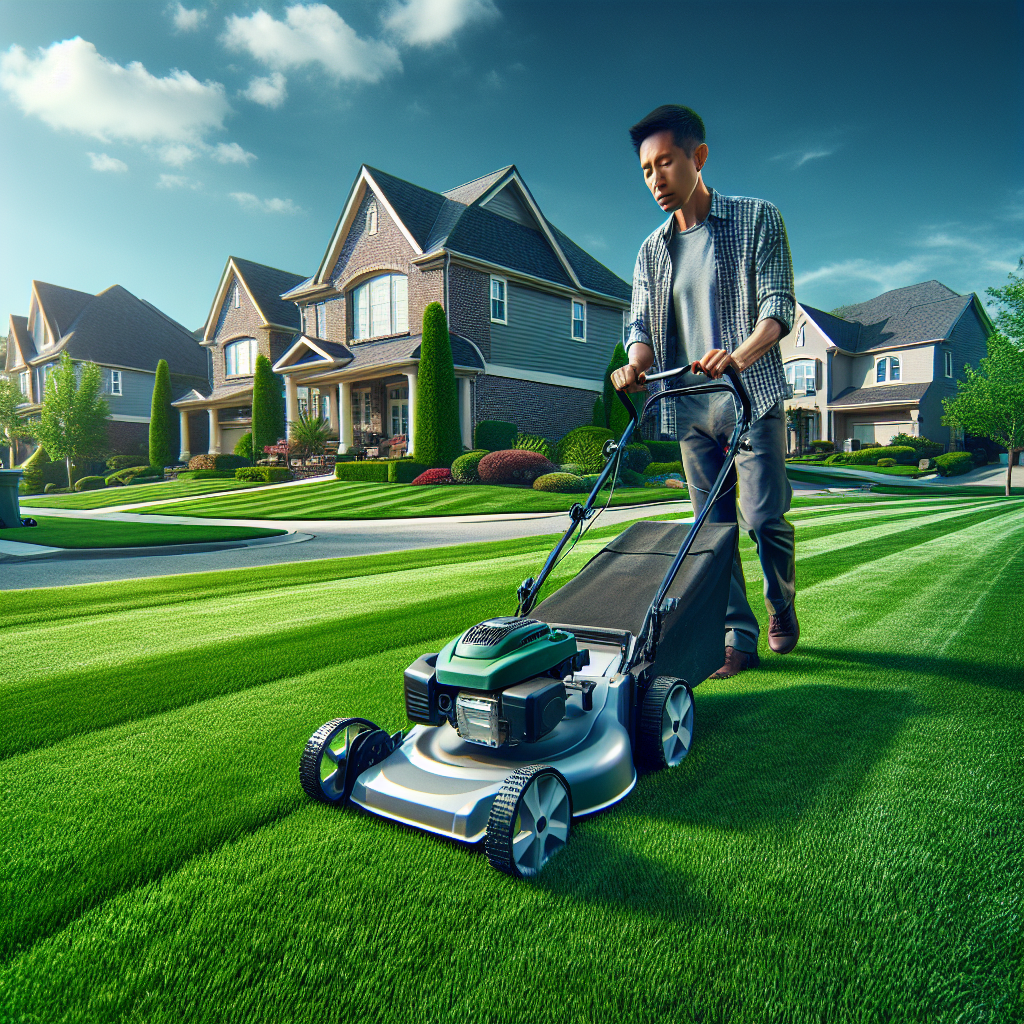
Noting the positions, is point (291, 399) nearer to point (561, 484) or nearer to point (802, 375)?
point (561, 484)

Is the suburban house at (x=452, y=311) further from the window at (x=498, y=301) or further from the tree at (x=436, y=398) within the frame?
the tree at (x=436, y=398)

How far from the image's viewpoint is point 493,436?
22.5 meters

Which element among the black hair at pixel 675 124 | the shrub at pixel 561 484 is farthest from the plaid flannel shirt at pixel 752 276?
the shrub at pixel 561 484

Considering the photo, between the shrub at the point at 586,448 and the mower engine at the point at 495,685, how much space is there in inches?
736

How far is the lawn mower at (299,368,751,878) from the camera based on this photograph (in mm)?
1830

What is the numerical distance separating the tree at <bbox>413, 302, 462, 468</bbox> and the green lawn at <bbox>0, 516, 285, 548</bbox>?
8583 millimetres

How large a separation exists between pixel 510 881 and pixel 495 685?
477 mm

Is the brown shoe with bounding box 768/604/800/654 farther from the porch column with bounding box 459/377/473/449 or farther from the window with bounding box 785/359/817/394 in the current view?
the window with bounding box 785/359/817/394

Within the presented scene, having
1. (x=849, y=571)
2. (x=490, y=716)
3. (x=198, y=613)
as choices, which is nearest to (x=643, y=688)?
(x=490, y=716)

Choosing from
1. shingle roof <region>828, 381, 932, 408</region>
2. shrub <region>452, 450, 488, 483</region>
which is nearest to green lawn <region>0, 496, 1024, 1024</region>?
shrub <region>452, 450, 488, 483</region>

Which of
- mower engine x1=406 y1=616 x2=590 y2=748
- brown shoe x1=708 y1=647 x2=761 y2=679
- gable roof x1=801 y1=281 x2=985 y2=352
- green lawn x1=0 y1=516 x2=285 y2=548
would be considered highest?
gable roof x1=801 y1=281 x2=985 y2=352

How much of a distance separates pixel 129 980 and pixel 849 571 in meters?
6.32

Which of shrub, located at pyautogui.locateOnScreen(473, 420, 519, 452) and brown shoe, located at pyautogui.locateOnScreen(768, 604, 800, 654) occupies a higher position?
shrub, located at pyautogui.locateOnScreen(473, 420, 519, 452)

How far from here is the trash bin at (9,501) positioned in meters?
12.9
